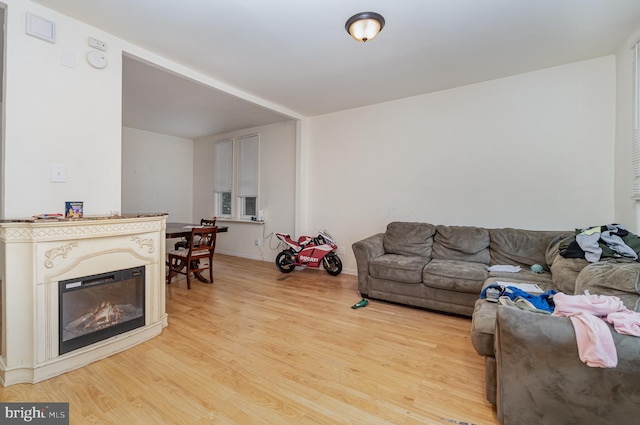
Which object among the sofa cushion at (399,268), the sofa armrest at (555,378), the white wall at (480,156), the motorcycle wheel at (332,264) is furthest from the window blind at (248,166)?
the sofa armrest at (555,378)

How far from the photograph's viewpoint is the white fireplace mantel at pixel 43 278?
1780mm

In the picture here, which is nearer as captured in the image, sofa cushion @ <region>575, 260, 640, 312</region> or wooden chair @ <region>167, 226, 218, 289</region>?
sofa cushion @ <region>575, 260, 640, 312</region>

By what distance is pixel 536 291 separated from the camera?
83.1 inches

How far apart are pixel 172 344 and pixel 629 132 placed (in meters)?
4.51

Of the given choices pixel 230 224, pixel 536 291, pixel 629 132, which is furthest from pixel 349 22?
pixel 230 224

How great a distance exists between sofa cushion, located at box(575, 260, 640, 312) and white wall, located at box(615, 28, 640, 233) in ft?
3.41

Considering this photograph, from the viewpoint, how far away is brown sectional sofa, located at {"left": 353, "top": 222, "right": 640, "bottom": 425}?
1245 millimetres

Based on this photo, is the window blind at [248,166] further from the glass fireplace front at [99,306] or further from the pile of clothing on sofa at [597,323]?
the pile of clothing on sofa at [597,323]

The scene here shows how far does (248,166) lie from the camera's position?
18.9ft

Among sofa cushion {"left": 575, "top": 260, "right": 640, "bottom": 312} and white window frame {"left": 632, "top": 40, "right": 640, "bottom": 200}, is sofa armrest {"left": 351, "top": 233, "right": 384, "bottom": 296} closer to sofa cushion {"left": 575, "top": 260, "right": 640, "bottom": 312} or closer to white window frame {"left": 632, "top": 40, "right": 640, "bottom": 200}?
sofa cushion {"left": 575, "top": 260, "right": 640, "bottom": 312}

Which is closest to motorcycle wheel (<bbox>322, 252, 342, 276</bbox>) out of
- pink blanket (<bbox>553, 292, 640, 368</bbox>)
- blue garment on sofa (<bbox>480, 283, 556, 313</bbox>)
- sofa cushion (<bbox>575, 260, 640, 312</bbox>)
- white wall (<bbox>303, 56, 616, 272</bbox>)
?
white wall (<bbox>303, 56, 616, 272</bbox>)

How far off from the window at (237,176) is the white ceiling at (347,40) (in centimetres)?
189

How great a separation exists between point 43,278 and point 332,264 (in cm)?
336

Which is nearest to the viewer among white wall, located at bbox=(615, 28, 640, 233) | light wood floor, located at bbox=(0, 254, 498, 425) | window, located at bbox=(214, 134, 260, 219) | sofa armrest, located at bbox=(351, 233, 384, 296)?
light wood floor, located at bbox=(0, 254, 498, 425)
